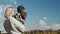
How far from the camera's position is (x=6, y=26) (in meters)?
1.33

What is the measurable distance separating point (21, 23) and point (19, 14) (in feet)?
0.21

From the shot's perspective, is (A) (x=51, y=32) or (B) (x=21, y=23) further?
(A) (x=51, y=32)

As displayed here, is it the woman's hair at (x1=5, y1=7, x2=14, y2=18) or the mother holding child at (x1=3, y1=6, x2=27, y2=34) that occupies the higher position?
the woman's hair at (x1=5, y1=7, x2=14, y2=18)

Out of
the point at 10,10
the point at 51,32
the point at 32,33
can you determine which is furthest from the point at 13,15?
the point at 51,32

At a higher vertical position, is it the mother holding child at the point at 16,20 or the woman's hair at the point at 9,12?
the woman's hair at the point at 9,12

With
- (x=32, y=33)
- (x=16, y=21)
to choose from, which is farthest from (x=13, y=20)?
(x=32, y=33)

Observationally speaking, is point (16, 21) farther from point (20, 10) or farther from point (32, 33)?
point (32, 33)

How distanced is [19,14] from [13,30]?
117 millimetres

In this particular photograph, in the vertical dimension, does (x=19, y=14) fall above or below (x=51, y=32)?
above

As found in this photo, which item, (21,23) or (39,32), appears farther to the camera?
(39,32)

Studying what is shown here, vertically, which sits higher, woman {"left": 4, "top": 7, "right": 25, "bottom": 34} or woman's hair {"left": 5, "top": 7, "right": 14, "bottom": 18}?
woman's hair {"left": 5, "top": 7, "right": 14, "bottom": 18}

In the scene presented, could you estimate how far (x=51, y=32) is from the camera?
397 centimetres

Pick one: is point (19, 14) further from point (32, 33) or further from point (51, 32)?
point (51, 32)

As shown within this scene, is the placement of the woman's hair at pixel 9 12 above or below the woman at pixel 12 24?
above
